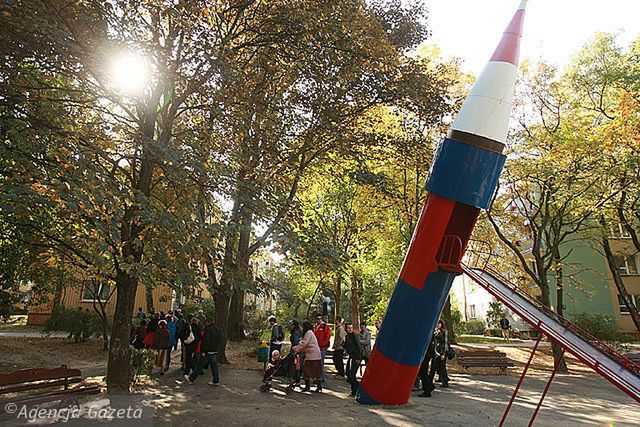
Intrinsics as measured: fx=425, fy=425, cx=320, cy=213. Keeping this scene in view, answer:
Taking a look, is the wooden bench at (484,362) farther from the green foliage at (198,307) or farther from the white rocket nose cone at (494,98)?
the green foliage at (198,307)

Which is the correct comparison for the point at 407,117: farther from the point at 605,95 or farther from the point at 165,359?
the point at 165,359

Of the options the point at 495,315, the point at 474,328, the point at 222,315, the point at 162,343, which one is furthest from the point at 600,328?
the point at 162,343

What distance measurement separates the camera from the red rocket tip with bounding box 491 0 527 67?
7852 mm

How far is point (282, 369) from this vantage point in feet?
40.9

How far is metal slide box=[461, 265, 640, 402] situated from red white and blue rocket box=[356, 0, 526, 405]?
647 mm

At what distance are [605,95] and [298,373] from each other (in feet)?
59.2

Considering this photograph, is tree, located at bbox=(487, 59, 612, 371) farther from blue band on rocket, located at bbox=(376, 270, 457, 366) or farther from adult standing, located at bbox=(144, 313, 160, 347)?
adult standing, located at bbox=(144, 313, 160, 347)

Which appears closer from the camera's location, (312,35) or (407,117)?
(312,35)

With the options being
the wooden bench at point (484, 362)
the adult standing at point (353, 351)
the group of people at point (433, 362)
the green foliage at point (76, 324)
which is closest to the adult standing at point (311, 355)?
the adult standing at point (353, 351)

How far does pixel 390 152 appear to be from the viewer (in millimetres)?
14750

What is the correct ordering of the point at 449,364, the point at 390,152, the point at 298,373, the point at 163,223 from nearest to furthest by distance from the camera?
1. the point at 163,223
2. the point at 298,373
3. the point at 390,152
4. the point at 449,364

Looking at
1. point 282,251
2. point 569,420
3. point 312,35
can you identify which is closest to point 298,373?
point 282,251

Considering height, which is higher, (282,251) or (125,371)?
(282,251)

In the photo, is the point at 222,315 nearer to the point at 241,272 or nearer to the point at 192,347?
the point at 192,347
